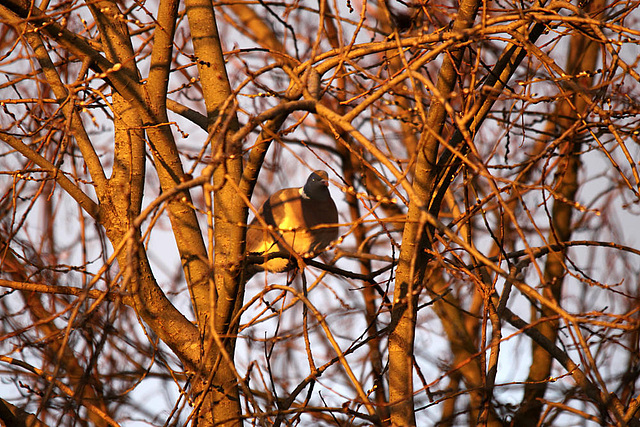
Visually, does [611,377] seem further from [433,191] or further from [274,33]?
[274,33]

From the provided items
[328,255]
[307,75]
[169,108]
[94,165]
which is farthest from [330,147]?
[307,75]

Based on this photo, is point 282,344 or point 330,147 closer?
point 282,344

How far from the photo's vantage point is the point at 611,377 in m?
3.44

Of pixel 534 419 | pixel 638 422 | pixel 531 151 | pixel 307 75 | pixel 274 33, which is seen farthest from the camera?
pixel 274 33

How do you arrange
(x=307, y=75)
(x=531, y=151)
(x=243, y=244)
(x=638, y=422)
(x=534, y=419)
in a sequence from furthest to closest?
(x=531, y=151), (x=534, y=419), (x=243, y=244), (x=638, y=422), (x=307, y=75)

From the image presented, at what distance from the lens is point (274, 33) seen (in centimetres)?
652

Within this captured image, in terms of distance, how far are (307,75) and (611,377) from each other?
2300 mm

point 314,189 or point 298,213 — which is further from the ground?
point 314,189

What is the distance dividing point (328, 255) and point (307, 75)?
12.8 feet

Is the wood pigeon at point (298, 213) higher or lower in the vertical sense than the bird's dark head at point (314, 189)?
lower

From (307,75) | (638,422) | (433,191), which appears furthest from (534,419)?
(307,75)

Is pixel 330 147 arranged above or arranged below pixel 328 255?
above

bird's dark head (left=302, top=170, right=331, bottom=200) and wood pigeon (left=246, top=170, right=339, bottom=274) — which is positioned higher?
bird's dark head (left=302, top=170, right=331, bottom=200)

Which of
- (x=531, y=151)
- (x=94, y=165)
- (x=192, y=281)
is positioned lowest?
(x=192, y=281)
